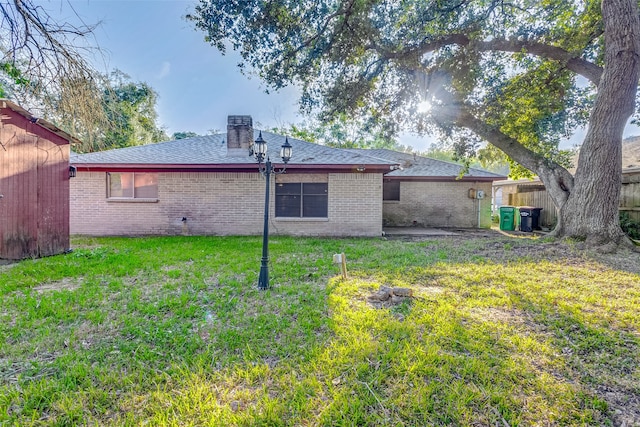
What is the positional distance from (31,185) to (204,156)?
474 cm

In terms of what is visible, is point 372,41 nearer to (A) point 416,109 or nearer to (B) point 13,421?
(A) point 416,109

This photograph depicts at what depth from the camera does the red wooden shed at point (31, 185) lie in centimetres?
566

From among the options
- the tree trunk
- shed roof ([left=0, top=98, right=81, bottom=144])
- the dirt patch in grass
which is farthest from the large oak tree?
the dirt patch in grass

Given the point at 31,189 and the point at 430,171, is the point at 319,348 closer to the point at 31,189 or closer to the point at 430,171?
the point at 31,189

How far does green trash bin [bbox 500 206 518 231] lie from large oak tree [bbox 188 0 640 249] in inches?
134

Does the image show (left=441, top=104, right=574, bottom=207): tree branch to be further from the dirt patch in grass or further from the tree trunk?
the dirt patch in grass

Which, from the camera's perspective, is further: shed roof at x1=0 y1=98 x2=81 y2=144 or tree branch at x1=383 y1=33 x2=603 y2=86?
tree branch at x1=383 y1=33 x2=603 y2=86

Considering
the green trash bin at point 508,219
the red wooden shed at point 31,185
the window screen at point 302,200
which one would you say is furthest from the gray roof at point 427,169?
the red wooden shed at point 31,185

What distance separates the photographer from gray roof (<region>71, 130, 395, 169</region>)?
30.7 ft

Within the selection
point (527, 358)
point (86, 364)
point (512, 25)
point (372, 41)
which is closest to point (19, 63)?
point (86, 364)

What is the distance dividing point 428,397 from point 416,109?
984 cm

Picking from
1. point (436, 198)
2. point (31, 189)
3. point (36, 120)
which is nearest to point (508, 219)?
point (436, 198)

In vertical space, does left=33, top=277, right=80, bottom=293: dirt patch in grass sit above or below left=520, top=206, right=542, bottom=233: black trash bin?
below

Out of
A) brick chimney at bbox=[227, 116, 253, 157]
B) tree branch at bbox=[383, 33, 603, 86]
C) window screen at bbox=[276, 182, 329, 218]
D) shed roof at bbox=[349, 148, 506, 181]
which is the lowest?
window screen at bbox=[276, 182, 329, 218]
